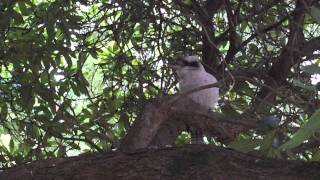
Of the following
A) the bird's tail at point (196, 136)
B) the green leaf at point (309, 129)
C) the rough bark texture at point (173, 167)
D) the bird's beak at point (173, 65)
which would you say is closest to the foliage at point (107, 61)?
the bird's beak at point (173, 65)

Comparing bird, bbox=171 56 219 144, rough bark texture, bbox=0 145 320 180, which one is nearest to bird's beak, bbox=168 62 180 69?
bird, bbox=171 56 219 144

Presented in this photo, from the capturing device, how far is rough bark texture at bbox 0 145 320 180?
1783 millimetres

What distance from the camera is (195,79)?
145 inches

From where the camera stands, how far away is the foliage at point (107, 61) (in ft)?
10.7

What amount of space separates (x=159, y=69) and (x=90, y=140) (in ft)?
2.75

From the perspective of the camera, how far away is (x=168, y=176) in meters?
1.81

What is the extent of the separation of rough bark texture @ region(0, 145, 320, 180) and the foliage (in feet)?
3.36

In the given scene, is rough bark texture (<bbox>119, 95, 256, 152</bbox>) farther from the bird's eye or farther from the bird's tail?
the bird's eye

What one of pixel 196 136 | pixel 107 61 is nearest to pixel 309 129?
pixel 196 136

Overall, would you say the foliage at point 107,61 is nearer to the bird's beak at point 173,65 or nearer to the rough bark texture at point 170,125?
the bird's beak at point 173,65

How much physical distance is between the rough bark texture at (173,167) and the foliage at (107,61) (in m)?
1.02

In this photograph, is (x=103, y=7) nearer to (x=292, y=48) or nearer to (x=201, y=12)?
(x=201, y=12)

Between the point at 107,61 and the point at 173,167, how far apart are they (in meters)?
2.16

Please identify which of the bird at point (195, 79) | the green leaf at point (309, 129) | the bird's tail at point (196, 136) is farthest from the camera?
the bird at point (195, 79)
